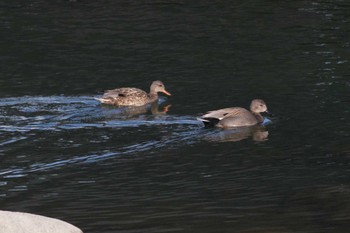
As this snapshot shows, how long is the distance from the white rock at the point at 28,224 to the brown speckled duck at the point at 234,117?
832cm

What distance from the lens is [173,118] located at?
19.5 meters

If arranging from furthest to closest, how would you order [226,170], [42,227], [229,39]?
1. [229,39]
2. [226,170]
3. [42,227]

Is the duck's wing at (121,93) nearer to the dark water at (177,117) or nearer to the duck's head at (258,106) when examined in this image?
the dark water at (177,117)

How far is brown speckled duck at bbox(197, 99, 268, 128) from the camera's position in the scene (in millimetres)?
18516

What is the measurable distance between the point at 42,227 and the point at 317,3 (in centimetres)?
2302

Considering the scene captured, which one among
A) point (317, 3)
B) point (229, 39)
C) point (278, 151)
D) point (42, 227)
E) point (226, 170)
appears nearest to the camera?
point (42, 227)

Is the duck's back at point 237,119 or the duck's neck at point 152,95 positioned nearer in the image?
the duck's back at point 237,119

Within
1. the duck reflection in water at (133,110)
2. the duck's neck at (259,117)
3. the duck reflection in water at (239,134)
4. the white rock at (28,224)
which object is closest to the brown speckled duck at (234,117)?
the duck's neck at (259,117)

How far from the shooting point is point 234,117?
738 inches

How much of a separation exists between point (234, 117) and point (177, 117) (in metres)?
1.23

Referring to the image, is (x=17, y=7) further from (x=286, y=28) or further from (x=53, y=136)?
(x=53, y=136)

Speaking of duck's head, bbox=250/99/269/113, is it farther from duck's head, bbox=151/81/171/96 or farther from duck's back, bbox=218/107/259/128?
duck's head, bbox=151/81/171/96

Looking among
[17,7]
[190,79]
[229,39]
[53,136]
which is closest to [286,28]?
[229,39]

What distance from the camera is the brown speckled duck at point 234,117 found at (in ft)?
60.7
